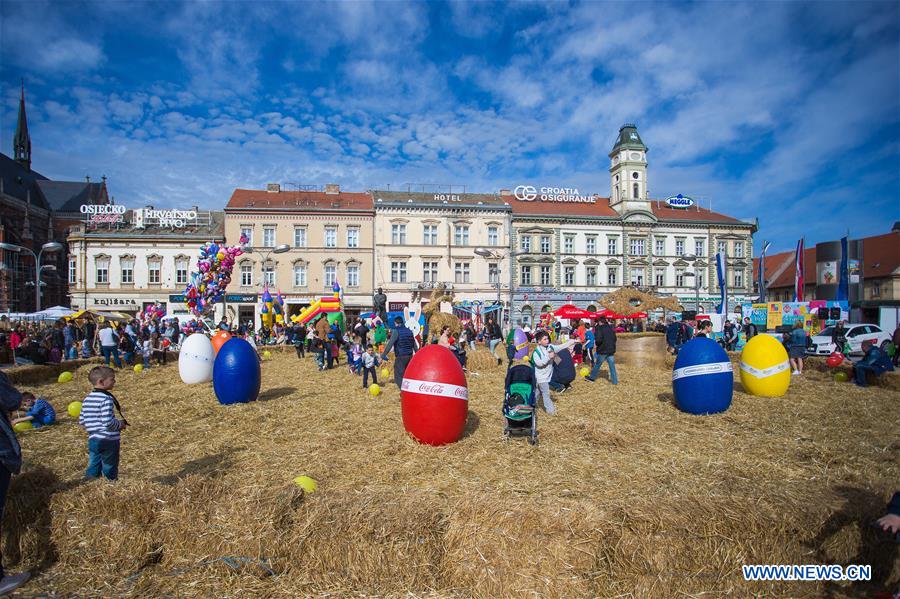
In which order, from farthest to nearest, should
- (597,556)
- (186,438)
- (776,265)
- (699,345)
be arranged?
(776,265)
(699,345)
(186,438)
(597,556)

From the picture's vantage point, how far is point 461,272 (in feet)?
170

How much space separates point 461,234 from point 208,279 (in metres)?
30.6

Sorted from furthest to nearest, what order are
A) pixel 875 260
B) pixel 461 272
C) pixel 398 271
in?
pixel 875 260 → pixel 461 272 → pixel 398 271

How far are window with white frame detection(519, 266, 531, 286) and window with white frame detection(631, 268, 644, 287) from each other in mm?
11713

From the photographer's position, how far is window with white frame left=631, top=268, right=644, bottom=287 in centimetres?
5474

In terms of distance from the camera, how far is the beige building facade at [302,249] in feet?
162

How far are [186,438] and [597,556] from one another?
7.63 metres

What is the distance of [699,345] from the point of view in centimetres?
1030

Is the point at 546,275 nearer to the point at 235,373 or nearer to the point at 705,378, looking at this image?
the point at 705,378

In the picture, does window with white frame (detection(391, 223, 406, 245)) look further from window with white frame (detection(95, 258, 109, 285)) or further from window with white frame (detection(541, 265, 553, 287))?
window with white frame (detection(95, 258, 109, 285))

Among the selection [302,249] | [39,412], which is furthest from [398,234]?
[39,412]

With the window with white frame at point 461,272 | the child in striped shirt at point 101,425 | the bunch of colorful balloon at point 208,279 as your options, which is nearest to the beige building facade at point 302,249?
the window with white frame at point 461,272

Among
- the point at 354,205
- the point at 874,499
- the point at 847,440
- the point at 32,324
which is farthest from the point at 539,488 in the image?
the point at 354,205

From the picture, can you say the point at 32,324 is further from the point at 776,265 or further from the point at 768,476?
the point at 776,265
